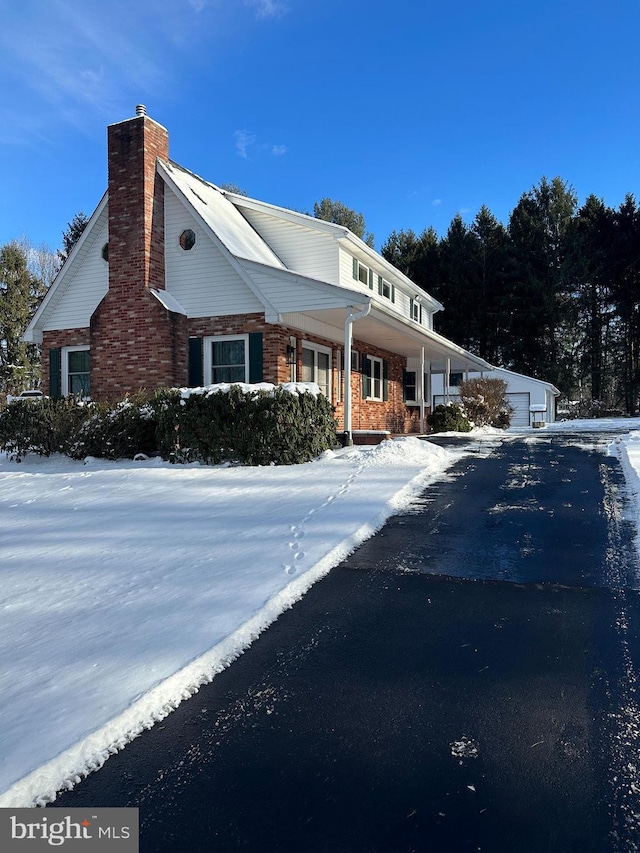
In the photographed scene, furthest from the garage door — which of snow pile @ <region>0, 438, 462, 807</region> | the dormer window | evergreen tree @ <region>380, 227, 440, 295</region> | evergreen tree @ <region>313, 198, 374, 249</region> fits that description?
snow pile @ <region>0, 438, 462, 807</region>

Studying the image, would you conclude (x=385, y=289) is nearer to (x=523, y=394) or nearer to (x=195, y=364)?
(x=195, y=364)

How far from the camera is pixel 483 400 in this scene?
20.3 meters

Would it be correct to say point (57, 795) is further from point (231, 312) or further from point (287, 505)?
point (231, 312)

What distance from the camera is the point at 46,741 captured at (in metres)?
2.07

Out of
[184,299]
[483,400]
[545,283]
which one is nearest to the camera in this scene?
[184,299]

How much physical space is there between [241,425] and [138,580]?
4893 mm

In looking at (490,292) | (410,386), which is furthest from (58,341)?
(490,292)

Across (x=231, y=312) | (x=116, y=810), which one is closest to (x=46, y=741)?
(x=116, y=810)

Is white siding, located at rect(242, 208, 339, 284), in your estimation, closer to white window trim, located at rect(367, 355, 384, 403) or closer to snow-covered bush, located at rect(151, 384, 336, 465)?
white window trim, located at rect(367, 355, 384, 403)

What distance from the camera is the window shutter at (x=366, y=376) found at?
16641 millimetres

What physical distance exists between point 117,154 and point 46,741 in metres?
14.3

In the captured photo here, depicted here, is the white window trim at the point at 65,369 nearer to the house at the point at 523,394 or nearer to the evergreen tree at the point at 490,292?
the house at the point at 523,394

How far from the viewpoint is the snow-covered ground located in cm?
222

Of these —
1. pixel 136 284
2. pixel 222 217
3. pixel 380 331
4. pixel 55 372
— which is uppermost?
pixel 222 217
